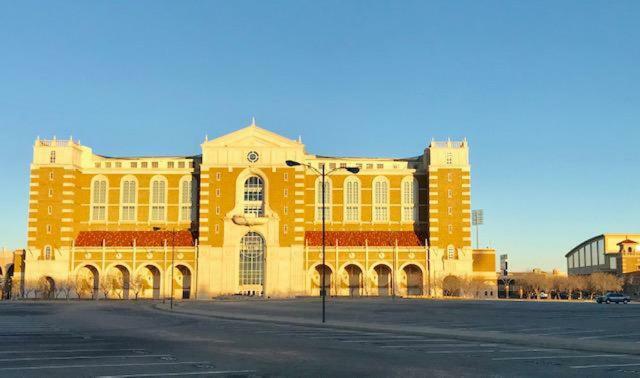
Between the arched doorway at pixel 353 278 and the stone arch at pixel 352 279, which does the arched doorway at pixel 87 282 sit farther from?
the arched doorway at pixel 353 278

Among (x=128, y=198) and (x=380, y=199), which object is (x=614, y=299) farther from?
(x=128, y=198)

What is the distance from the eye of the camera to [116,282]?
103375 millimetres

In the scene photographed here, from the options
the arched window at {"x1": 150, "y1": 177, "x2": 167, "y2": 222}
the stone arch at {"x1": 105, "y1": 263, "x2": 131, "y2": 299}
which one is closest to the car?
the arched window at {"x1": 150, "y1": 177, "x2": 167, "y2": 222}

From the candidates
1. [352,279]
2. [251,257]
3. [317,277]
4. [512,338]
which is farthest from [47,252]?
[512,338]

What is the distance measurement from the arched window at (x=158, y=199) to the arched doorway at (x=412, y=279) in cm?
3897

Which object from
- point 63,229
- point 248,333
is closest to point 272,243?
point 63,229

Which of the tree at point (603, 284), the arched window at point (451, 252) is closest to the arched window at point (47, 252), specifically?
the arched window at point (451, 252)

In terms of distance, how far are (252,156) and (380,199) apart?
21.6 metres

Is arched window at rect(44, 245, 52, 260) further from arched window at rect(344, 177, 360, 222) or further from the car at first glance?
the car

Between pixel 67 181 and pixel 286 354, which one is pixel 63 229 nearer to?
pixel 67 181

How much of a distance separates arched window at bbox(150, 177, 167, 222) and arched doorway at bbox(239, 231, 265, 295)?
14.5 metres

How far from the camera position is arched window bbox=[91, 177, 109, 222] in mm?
109875

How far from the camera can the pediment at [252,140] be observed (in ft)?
351

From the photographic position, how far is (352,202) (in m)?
112
